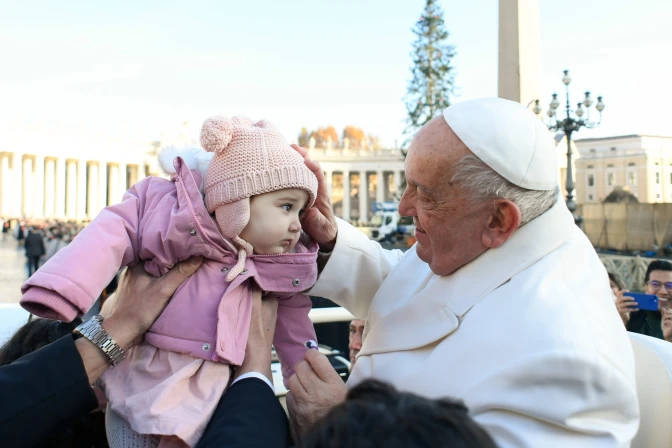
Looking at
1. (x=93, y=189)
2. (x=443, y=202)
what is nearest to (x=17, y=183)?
(x=93, y=189)

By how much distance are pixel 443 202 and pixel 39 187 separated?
5398cm

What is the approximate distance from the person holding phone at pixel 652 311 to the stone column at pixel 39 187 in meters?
51.8

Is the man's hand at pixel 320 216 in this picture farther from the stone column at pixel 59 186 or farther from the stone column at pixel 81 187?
the stone column at pixel 81 187

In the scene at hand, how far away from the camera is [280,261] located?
6.01 ft

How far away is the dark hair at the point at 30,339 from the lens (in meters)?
1.78

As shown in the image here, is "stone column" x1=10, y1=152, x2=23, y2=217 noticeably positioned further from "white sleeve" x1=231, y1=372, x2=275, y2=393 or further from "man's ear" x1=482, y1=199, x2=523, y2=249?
"man's ear" x1=482, y1=199, x2=523, y2=249

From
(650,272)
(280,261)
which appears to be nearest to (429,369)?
(280,261)

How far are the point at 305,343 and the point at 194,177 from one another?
0.71 meters

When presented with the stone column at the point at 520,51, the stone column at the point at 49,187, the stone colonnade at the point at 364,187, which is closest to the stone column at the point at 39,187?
the stone column at the point at 49,187

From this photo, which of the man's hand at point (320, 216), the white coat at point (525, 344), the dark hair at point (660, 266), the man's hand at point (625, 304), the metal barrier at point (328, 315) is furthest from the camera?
the dark hair at point (660, 266)

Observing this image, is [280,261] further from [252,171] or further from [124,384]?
[124,384]

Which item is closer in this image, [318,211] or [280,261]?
[280,261]

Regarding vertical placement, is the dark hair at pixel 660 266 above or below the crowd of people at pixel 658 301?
above

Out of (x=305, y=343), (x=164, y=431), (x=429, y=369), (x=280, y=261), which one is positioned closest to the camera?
(x=429, y=369)
